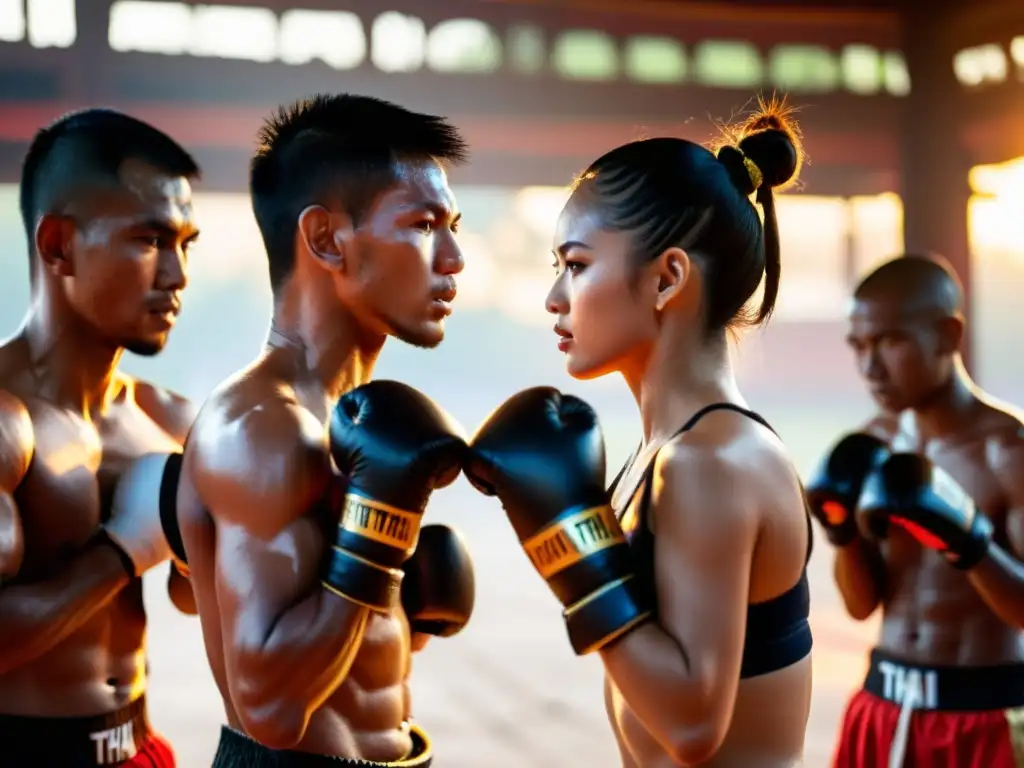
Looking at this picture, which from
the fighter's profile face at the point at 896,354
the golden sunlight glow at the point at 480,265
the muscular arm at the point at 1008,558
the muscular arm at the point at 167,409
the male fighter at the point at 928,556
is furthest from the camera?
the golden sunlight glow at the point at 480,265

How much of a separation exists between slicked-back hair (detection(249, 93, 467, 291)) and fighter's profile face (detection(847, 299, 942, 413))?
1298mm

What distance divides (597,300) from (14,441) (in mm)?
933

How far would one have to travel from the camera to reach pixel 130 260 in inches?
74.3

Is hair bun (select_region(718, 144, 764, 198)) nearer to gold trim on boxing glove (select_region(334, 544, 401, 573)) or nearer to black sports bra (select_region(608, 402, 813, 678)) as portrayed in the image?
black sports bra (select_region(608, 402, 813, 678))

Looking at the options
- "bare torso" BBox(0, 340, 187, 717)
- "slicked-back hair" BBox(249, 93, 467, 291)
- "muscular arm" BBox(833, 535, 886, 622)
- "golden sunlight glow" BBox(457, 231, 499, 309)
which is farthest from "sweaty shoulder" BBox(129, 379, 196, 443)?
"golden sunlight glow" BBox(457, 231, 499, 309)

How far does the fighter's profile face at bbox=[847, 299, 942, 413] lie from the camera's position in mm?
2506

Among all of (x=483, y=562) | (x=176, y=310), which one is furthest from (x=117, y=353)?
(x=483, y=562)

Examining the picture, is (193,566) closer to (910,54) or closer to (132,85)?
(132,85)

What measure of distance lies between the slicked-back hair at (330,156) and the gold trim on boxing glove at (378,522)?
37 centimetres

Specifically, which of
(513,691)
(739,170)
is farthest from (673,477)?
(513,691)

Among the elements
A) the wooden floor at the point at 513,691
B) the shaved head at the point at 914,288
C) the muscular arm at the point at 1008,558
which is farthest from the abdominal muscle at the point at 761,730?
the wooden floor at the point at 513,691

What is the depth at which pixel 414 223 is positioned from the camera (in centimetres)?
151

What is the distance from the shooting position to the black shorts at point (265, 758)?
1.41 meters

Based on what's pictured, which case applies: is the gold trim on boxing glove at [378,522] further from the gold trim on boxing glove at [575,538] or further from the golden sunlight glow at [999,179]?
the golden sunlight glow at [999,179]
